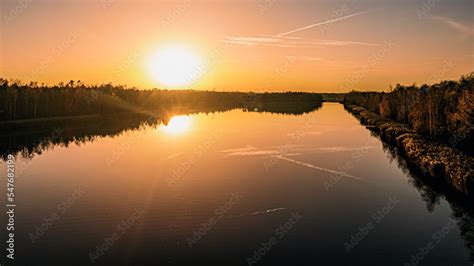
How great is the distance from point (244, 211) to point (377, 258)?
637 cm

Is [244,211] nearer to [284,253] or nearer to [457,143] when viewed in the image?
[284,253]

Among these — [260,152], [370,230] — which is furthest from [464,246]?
[260,152]
